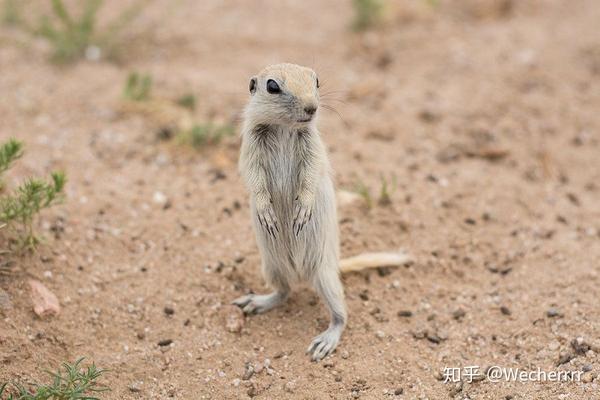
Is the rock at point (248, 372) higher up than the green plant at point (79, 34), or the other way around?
the green plant at point (79, 34)

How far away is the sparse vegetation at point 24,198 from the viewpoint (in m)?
3.81

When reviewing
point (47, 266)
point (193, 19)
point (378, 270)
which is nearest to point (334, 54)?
point (193, 19)

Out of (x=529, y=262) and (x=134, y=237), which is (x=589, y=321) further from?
(x=134, y=237)

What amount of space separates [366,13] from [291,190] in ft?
12.1

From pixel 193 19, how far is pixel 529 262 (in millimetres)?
4420

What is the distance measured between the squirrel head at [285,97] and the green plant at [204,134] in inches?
66.2

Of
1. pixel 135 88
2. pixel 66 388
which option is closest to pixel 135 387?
pixel 66 388

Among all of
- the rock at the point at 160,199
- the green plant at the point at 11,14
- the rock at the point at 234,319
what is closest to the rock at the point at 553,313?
the rock at the point at 234,319

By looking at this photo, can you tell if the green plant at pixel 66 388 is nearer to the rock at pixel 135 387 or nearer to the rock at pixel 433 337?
the rock at pixel 135 387

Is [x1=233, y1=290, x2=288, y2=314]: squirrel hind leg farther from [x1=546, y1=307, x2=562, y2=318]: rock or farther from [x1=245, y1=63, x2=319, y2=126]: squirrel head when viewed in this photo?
[x1=546, y1=307, x2=562, y2=318]: rock

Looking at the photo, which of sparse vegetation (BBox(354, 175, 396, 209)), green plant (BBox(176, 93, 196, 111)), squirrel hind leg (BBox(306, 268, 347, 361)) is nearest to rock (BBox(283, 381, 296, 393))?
squirrel hind leg (BBox(306, 268, 347, 361))

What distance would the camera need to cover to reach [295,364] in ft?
12.4

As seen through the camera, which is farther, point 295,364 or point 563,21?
point 563,21

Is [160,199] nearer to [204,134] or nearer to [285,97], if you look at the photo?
[204,134]
